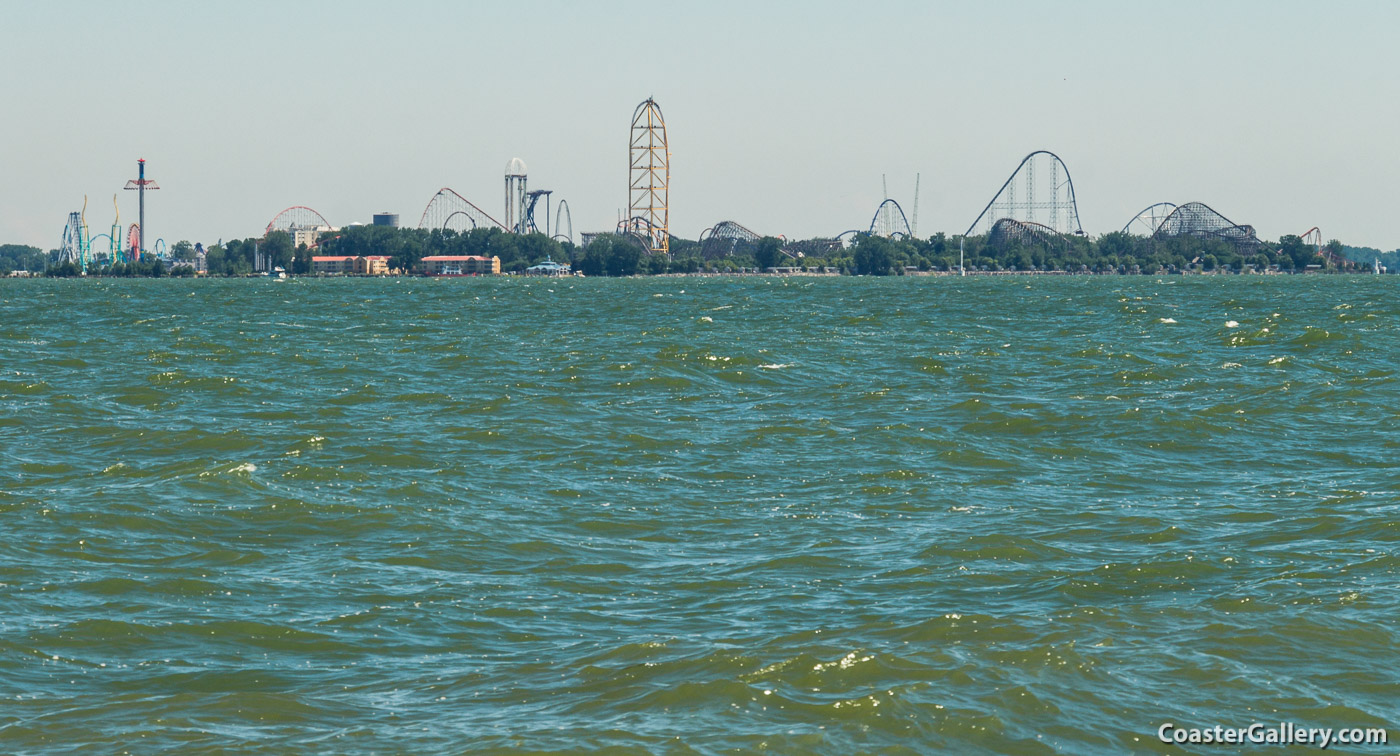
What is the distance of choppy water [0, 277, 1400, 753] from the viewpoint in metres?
9.88

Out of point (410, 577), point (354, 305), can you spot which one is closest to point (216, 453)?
point (410, 577)

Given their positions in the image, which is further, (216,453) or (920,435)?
(920,435)

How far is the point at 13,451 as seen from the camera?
21.7m

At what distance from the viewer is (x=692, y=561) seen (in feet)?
48.4

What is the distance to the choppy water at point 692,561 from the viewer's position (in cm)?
988

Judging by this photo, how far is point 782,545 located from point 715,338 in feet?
108

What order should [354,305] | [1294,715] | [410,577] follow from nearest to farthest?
[1294,715]
[410,577]
[354,305]

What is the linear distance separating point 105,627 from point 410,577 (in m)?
3.03

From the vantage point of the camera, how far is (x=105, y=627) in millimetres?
12164

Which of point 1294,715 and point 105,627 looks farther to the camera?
point 105,627

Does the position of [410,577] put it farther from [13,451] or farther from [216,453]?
[13,451]

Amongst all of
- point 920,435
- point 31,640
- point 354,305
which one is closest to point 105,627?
point 31,640

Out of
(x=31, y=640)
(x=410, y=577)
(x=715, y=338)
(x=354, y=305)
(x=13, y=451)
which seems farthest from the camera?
(x=354, y=305)

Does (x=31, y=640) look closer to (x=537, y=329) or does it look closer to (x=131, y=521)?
(x=131, y=521)
